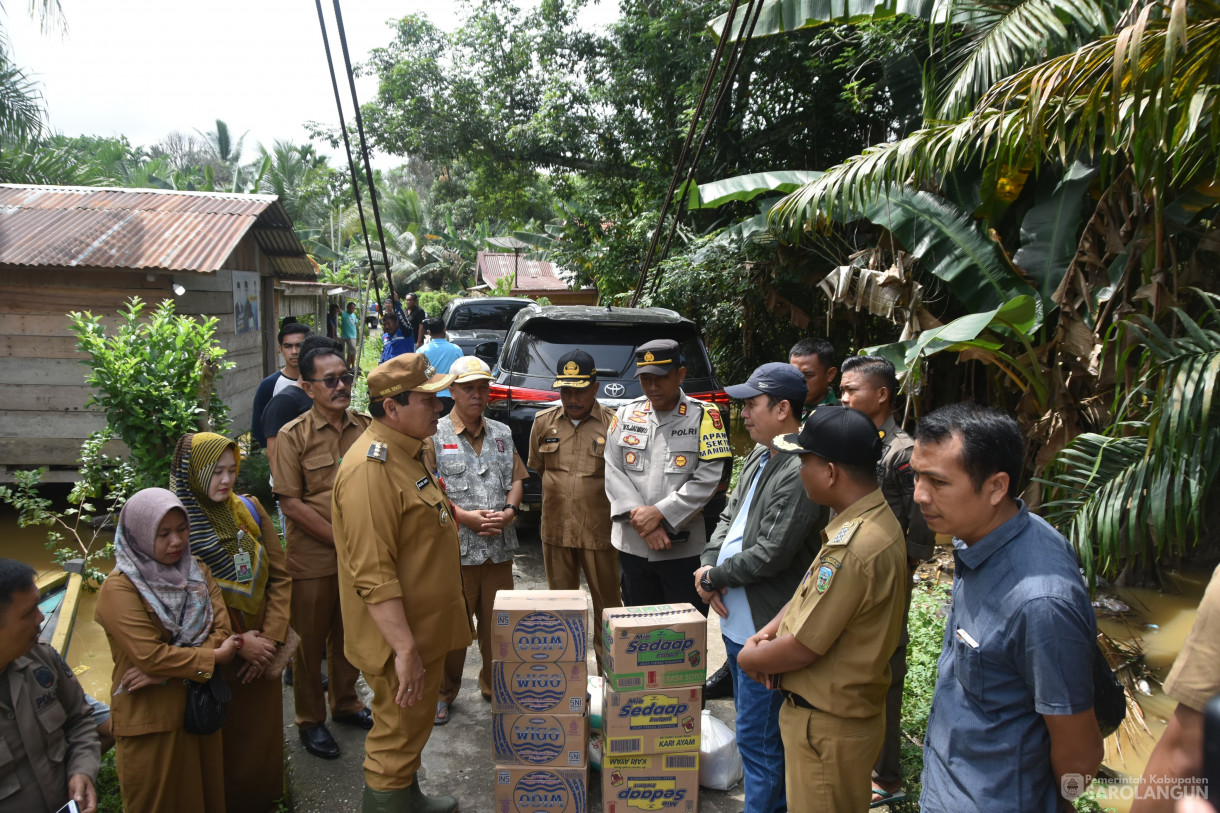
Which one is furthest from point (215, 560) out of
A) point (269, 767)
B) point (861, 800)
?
point (861, 800)

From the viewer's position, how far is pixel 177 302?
26.5 ft

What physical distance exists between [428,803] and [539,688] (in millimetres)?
669

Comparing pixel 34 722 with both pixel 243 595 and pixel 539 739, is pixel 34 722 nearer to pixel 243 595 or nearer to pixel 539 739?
pixel 243 595

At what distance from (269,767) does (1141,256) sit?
547cm

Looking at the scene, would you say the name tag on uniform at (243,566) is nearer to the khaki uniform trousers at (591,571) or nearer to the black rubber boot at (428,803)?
the black rubber boot at (428,803)

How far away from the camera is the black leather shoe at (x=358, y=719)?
3812mm

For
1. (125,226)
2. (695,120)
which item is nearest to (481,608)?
(695,120)

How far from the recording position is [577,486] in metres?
4.07

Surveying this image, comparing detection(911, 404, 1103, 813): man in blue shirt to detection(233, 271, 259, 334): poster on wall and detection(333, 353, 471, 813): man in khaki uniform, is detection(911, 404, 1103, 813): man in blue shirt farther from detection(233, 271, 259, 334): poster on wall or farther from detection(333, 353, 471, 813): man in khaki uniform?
detection(233, 271, 259, 334): poster on wall

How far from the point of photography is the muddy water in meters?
4.69

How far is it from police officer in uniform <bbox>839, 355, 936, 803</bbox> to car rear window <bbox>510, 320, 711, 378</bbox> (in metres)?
2.26

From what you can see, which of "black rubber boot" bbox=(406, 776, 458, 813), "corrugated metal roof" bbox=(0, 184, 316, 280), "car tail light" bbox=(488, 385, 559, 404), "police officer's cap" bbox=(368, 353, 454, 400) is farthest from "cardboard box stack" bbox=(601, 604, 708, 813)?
"corrugated metal roof" bbox=(0, 184, 316, 280)

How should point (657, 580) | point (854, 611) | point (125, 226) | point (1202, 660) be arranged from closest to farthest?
point (1202, 660) → point (854, 611) → point (657, 580) → point (125, 226)

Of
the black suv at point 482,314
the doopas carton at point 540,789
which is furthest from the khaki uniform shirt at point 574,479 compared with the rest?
the black suv at point 482,314
